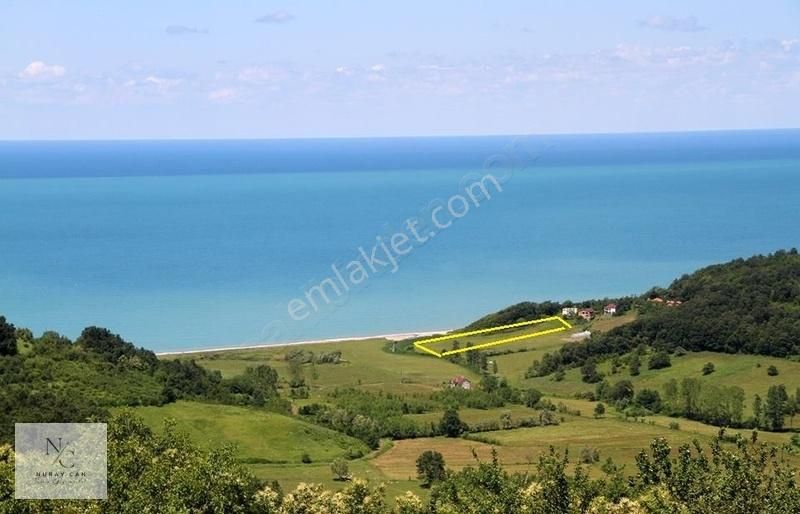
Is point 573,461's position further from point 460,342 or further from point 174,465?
point 460,342

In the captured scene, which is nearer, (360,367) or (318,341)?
(360,367)

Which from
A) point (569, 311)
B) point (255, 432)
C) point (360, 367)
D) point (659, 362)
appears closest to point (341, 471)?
point (255, 432)

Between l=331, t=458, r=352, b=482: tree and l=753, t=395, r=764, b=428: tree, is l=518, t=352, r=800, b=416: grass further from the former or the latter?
l=331, t=458, r=352, b=482: tree

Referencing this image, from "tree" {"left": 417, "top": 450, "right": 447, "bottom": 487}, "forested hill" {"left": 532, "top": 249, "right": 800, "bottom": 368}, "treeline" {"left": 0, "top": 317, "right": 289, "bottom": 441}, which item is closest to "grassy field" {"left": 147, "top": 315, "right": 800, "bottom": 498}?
"tree" {"left": 417, "top": 450, "right": 447, "bottom": 487}

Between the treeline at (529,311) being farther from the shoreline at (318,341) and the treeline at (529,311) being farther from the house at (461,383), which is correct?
the house at (461,383)

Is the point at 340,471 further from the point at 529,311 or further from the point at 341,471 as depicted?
the point at 529,311

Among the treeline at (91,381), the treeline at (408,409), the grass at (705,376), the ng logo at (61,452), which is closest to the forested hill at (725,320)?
the grass at (705,376)
